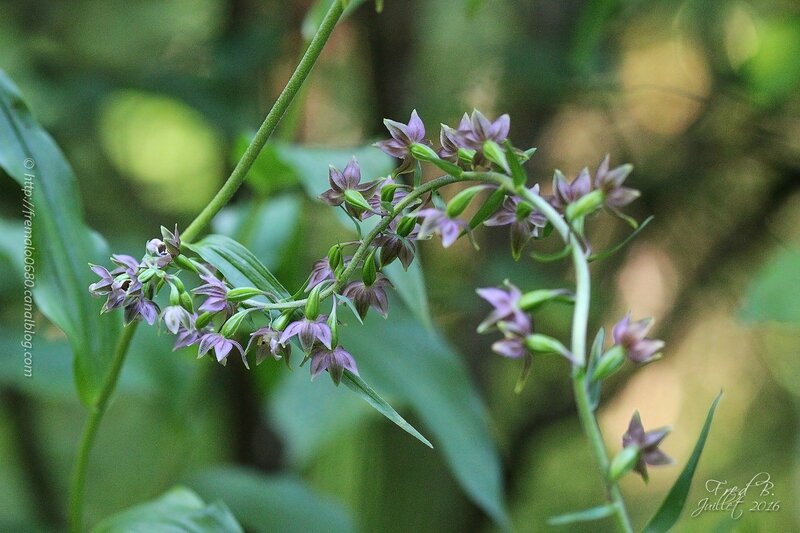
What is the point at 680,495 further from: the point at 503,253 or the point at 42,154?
the point at 503,253

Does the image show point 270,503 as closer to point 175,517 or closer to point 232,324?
point 175,517

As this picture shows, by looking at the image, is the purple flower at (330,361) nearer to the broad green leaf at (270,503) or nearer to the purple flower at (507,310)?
the purple flower at (507,310)

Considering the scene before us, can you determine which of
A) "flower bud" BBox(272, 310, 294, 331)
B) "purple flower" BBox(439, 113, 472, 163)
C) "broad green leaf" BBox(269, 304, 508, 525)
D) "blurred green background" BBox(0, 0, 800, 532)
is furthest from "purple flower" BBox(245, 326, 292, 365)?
"blurred green background" BBox(0, 0, 800, 532)

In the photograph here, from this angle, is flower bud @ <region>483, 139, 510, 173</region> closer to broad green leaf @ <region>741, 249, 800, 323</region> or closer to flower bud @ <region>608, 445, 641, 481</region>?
flower bud @ <region>608, 445, 641, 481</region>

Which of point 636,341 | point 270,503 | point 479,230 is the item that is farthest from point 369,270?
point 479,230

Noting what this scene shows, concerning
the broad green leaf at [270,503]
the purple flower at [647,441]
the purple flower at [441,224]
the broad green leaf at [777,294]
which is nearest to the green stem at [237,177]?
the purple flower at [441,224]

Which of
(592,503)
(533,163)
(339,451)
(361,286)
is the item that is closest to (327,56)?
(533,163)

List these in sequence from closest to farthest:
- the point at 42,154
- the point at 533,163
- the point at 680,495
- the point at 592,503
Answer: the point at 680,495
the point at 42,154
the point at 533,163
the point at 592,503
